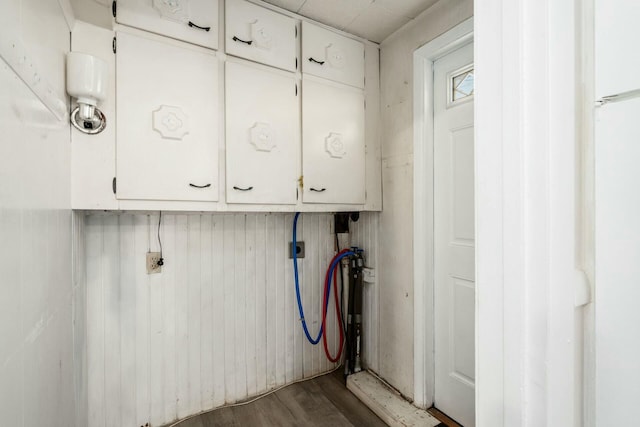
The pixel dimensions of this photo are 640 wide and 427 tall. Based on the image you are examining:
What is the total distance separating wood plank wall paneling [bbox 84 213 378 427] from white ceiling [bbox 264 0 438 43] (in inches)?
48.9

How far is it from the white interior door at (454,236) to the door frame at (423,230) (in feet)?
0.11

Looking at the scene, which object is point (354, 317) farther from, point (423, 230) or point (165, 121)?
point (165, 121)

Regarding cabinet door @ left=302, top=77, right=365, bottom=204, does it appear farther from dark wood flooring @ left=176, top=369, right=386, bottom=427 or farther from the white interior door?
dark wood flooring @ left=176, top=369, right=386, bottom=427

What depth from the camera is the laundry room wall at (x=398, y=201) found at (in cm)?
177

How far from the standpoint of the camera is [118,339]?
151 centimetres

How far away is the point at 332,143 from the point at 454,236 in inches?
35.7

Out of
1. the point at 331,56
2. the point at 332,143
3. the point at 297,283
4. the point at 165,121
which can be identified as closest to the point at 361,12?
the point at 331,56

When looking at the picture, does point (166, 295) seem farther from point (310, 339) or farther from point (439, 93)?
point (439, 93)

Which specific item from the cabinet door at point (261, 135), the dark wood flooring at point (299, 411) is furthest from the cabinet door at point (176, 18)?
the dark wood flooring at point (299, 411)

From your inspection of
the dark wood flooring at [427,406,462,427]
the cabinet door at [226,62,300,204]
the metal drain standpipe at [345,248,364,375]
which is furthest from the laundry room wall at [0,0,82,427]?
the dark wood flooring at [427,406,462,427]

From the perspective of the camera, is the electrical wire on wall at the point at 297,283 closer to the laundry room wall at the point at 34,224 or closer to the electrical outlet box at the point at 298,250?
the electrical outlet box at the point at 298,250

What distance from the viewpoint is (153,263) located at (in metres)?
1.59

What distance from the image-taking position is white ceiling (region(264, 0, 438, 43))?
62.1 inches

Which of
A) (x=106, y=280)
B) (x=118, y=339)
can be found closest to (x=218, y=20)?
(x=106, y=280)
